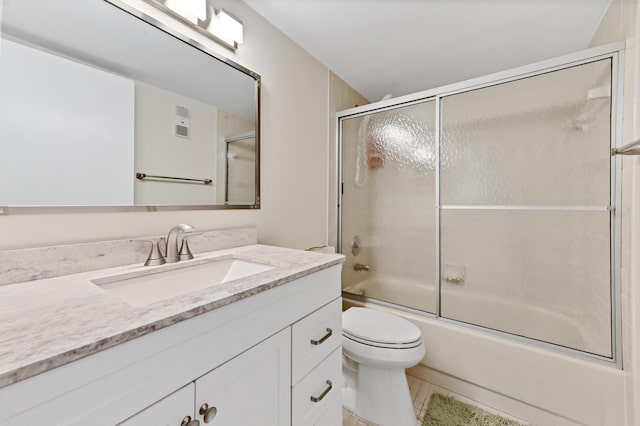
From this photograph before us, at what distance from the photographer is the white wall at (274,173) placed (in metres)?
0.81

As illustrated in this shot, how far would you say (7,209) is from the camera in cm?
71

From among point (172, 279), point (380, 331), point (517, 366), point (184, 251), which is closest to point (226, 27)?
point (184, 251)

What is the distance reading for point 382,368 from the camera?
127 cm

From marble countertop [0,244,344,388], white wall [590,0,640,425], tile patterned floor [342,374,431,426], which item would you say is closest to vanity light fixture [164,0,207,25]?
marble countertop [0,244,344,388]

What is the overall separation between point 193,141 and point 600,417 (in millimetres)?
2177

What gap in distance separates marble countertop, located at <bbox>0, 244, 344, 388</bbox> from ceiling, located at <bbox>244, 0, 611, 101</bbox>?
1.42 meters

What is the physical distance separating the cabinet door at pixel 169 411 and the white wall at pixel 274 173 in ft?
2.07

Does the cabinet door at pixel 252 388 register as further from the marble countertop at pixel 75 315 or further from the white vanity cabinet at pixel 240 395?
the marble countertop at pixel 75 315

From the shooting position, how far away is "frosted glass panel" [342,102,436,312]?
5.89ft

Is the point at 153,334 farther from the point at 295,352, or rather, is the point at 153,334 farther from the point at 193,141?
the point at 193,141

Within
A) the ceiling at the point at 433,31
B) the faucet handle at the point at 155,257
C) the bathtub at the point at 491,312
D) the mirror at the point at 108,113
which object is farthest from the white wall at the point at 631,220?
the faucet handle at the point at 155,257

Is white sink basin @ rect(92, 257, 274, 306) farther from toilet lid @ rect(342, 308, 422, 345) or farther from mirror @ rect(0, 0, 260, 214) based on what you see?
toilet lid @ rect(342, 308, 422, 345)

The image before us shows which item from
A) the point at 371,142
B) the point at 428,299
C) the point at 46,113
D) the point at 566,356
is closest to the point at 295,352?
the point at 46,113

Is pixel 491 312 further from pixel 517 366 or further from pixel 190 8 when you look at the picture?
pixel 190 8
